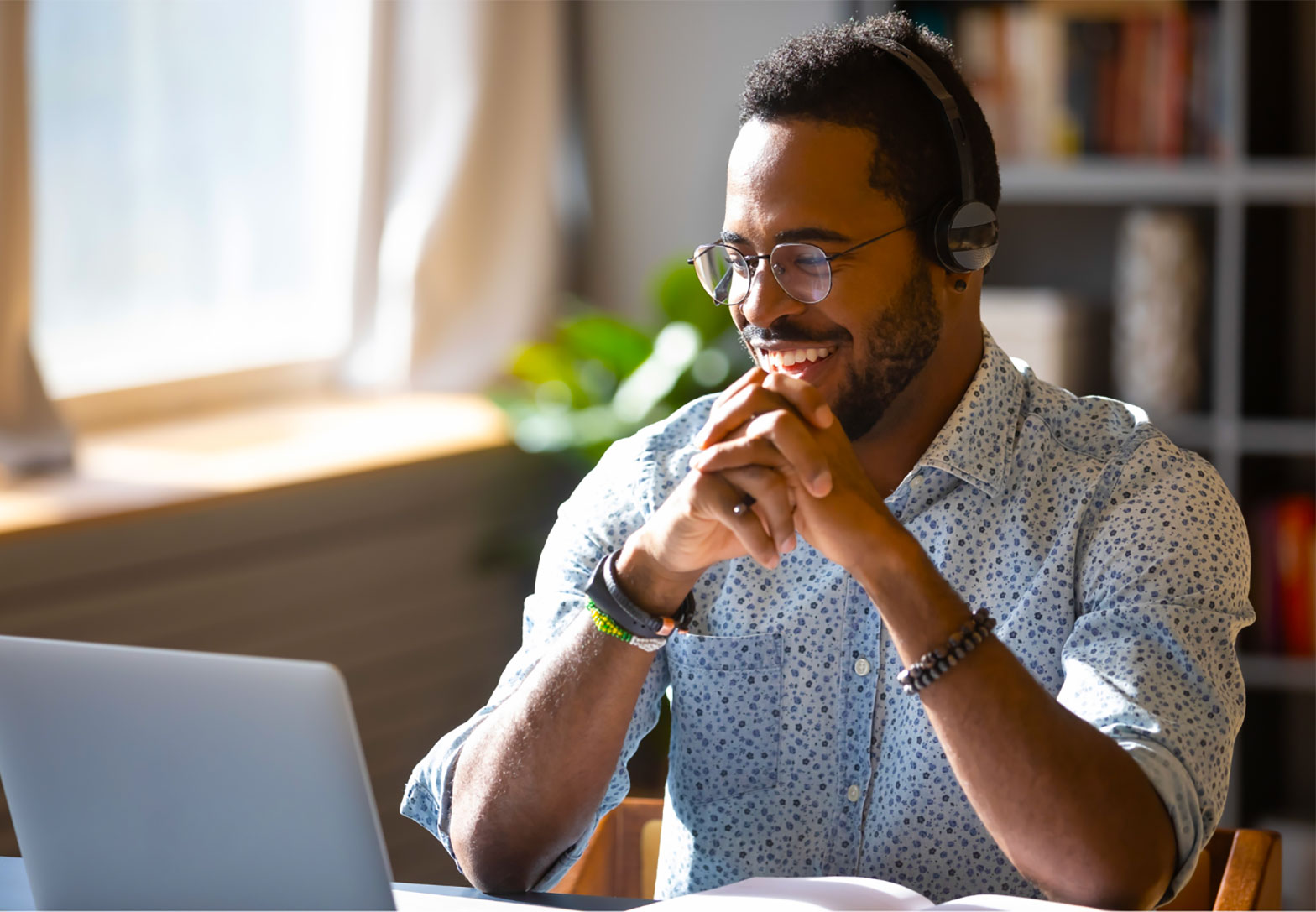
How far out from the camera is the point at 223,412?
2.81 meters

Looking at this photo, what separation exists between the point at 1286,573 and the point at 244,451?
184 centimetres

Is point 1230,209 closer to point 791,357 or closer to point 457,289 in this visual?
point 457,289

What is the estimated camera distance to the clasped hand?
112 cm

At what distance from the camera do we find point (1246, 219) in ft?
8.86

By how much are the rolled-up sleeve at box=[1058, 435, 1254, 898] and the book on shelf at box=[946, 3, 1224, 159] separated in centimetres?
157

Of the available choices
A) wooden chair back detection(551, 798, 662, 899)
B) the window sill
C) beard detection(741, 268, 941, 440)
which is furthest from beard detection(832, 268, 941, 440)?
the window sill

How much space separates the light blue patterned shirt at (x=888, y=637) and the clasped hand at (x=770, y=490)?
17 cm

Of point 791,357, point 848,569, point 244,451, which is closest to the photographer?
point 848,569

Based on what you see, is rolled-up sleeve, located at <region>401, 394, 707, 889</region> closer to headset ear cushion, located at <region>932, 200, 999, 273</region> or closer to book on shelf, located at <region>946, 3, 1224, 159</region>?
headset ear cushion, located at <region>932, 200, 999, 273</region>

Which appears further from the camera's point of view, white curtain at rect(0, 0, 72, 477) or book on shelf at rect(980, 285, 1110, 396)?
book on shelf at rect(980, 285, 1110, 396)

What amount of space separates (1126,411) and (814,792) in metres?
0.45

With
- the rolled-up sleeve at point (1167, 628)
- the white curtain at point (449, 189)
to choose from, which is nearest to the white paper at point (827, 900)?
the rolled-up sleeve at point (1167, 628)

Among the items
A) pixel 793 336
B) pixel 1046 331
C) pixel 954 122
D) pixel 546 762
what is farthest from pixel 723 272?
pixel 1046 331

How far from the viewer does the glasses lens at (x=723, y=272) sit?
132 cm
